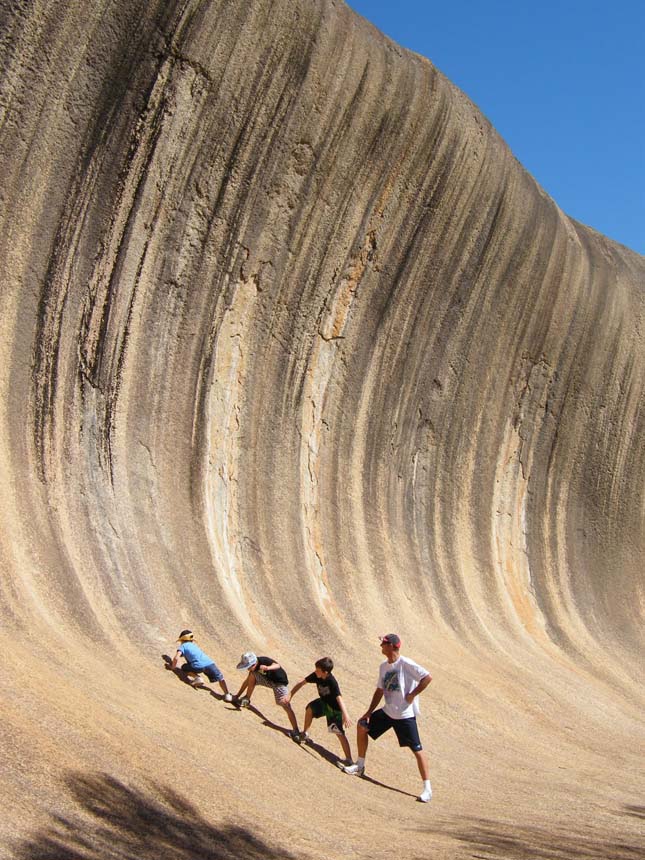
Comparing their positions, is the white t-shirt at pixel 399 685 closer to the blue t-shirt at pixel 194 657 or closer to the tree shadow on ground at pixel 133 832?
the blue t-shirt at pixel 194 657

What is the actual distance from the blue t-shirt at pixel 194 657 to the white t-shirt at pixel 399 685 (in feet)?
6.16

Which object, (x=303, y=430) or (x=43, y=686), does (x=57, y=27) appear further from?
(x=43, y=686)

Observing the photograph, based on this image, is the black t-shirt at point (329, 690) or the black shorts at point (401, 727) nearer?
the black shorts at point (401, 727)

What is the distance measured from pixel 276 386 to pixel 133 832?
7.62 meters

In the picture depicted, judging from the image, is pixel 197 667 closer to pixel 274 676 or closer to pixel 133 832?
Answer: pixel 274 676

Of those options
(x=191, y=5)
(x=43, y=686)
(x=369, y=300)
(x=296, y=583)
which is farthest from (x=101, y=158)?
(x=43, y=686)

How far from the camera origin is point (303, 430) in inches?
491

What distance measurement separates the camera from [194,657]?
28.8ft

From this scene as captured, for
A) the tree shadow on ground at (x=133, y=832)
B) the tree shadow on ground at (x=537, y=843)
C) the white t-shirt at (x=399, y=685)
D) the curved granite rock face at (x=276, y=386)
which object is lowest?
the tree shadow on ground at (x=133, y=832)

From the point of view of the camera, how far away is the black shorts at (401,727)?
752 cm

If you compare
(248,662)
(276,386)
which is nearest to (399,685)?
(248,662)

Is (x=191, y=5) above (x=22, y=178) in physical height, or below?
above

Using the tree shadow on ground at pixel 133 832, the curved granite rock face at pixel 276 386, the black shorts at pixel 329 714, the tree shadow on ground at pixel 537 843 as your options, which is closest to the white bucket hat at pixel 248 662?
the curved granite rock face at pixel 276 386

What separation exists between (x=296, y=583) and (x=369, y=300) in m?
3.95
